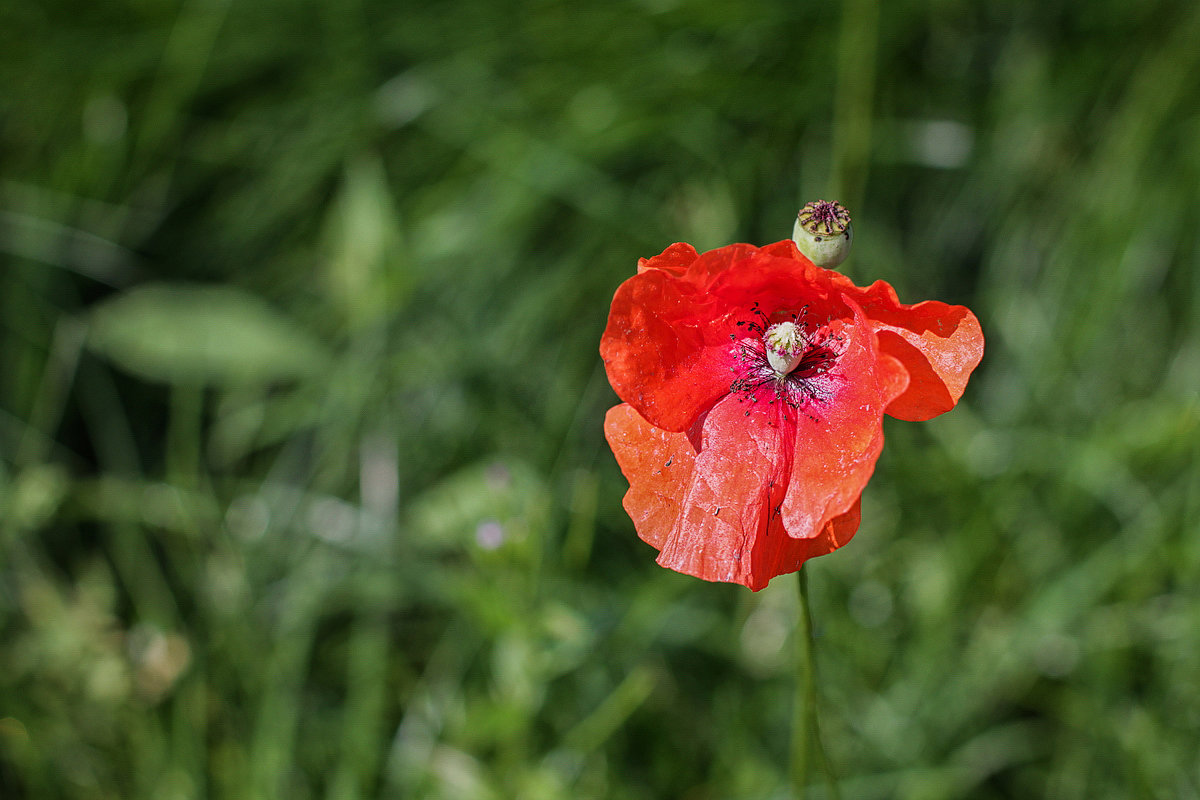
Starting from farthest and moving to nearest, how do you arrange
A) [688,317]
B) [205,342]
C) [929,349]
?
[205,342]
[688,317]
[929,349]

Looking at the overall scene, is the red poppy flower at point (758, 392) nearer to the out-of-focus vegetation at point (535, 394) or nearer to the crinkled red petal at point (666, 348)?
the crinkled red petal at point (666, 348)

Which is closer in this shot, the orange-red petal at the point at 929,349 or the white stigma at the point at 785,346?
the orange-red petal at the point at 929,349

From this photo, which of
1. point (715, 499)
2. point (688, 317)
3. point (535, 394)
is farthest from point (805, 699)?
point (535, 394)

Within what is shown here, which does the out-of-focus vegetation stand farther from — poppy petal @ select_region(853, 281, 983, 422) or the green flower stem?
poppy petal @ select_region(853, 281, 983, 422)

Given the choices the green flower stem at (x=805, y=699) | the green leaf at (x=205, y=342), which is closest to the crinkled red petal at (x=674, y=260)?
the green flower stem at (x=805, y=699)

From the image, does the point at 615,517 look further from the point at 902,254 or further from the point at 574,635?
the point at 902,254

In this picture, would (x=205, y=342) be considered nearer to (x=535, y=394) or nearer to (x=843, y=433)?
(x=535, y=394)

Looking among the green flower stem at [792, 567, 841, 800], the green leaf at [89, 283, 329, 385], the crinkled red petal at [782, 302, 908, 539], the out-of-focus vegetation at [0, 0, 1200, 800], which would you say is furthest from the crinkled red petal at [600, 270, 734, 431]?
the green leaf at [89, 283, 329, 385]
